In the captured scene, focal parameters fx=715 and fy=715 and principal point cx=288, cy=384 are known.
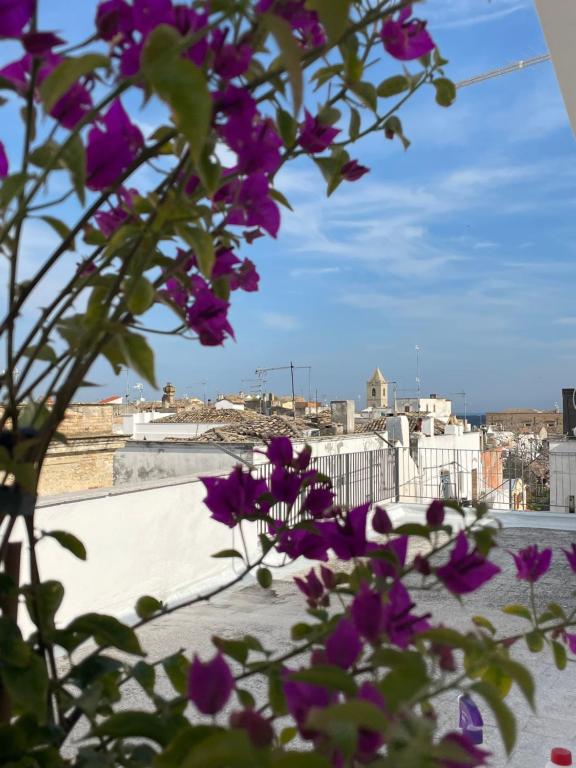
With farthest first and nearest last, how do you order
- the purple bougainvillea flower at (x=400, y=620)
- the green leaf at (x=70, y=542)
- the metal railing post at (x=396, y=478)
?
the metal railing post at (x=396, y=478) < the green leaf at (x=70, y=542) < the purple bougainvillea flower at (x=400, y=620)

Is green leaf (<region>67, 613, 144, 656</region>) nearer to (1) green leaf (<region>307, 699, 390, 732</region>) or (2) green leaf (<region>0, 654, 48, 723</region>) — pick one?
(2) green leaf (<region>0, 654, 48, 723</region>)

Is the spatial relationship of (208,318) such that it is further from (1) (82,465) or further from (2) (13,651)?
(1) (82,465)

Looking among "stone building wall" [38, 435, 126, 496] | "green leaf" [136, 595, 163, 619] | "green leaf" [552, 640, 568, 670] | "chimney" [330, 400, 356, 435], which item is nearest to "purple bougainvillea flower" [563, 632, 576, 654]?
"green leaf" [552, 640, 568, 670]

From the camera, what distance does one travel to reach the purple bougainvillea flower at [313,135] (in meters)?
0.37

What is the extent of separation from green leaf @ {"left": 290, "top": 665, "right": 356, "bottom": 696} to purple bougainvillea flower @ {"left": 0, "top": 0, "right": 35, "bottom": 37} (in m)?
0.24

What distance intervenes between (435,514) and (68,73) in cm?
24

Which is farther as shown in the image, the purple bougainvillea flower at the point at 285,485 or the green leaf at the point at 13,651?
the purple bougainvillea flower at the point at 285,485

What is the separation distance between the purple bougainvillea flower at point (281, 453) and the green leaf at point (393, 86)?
21cm

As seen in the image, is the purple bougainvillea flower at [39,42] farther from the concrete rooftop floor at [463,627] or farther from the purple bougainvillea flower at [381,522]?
the concrete rooftop floor at [463,627]

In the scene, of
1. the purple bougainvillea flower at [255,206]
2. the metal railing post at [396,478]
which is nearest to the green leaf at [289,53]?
the purple bougainvillea flower at [255,206]

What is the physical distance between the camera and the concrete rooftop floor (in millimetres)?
2350

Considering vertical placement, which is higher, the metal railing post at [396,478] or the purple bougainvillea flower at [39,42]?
the purple bougainvillea flower at [39,42]

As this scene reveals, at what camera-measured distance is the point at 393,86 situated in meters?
0.41

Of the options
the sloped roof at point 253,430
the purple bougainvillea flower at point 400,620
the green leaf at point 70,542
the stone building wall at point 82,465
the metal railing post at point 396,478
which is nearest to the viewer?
the purple bougainvillea flower at point 400,620
